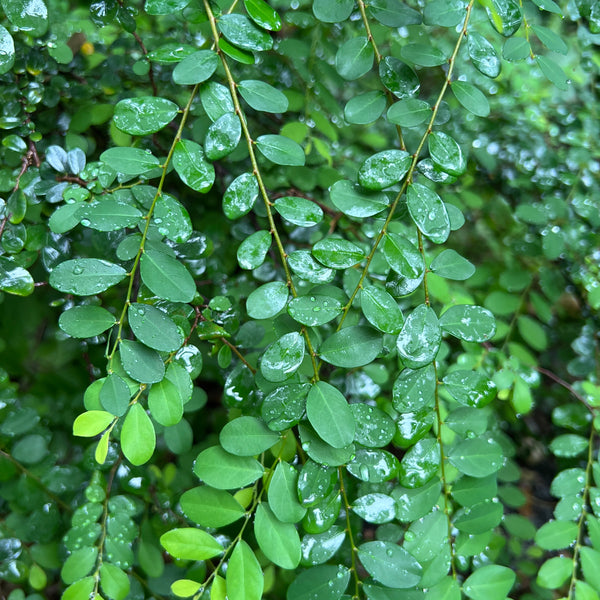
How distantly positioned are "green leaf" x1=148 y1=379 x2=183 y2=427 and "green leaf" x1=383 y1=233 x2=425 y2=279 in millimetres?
361

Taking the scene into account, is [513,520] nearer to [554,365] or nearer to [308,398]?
[554,365]

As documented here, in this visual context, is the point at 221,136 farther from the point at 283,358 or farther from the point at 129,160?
the point at 283,358

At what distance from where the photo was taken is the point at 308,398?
738mm

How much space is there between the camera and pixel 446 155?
0.79 m

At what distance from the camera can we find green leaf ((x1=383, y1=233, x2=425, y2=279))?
2.49ft

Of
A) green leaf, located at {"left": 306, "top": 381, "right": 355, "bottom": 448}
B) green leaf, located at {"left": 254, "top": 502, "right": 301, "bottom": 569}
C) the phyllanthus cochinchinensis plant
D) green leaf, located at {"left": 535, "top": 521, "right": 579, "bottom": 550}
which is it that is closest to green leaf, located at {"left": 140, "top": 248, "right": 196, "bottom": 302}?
the phyllanthus cochinchinensis plant

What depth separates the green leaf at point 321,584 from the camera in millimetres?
777

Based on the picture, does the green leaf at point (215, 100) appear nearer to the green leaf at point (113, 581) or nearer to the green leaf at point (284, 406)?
the green leaf at point (284, 406)

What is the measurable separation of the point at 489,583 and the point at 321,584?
0.30 m

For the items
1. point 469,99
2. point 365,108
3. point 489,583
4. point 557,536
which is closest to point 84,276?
point 365,108

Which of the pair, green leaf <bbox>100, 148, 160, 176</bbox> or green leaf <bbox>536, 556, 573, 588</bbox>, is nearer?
green leaf <bbox>100, 148, 160, 176</bbox>

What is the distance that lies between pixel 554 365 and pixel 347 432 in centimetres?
126

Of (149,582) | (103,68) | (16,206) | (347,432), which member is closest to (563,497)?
(347,432)

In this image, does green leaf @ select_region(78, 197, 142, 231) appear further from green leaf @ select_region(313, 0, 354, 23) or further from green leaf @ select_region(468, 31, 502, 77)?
green leaf @ select_region(468, 31, 502, 77)
